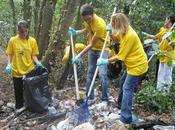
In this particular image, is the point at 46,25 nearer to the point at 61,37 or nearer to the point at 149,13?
the point at 61,37

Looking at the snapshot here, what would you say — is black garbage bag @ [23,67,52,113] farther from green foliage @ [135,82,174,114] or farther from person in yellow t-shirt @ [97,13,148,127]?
green foliage @ [135,82,174,114]

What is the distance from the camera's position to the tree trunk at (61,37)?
819cm

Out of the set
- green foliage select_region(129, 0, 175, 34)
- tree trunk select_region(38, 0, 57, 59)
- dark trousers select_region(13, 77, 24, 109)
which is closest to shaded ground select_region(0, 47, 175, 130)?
dark trousers select_region(13, 77, 24, 109)

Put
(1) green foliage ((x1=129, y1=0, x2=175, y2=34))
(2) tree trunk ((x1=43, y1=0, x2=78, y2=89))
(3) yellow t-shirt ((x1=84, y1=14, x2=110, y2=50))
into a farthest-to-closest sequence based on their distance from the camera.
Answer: (1) green foliage ((x1=129, y1=0, x2=175, y2=34))
(2) tree trunk ((x1=43, y1=0, x2=78, y2=89))
(3) yellow t-shirt ((x1=84, y1=14, x2=110, y2=50))

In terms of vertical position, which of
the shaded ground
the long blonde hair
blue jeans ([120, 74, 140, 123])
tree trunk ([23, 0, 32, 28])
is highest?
the long blonde hair

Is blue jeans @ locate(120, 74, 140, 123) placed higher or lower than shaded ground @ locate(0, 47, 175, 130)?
higher

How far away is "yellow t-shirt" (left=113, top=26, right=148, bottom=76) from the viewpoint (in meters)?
5.74

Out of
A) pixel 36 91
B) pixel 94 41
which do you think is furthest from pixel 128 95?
pixel 36 91

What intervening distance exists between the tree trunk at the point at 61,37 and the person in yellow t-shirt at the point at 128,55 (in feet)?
7.74

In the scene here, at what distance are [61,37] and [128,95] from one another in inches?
112

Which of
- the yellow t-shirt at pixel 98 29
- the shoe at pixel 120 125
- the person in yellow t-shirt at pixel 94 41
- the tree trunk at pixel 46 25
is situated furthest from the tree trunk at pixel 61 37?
the shoe at pixel 120 125

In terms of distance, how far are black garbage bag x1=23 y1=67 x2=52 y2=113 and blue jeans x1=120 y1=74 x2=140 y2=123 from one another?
1588 mm

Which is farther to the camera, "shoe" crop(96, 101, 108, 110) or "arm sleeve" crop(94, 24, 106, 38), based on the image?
"shoe" crop(96, 101, 108, 110)

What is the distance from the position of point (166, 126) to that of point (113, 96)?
2488 mm
